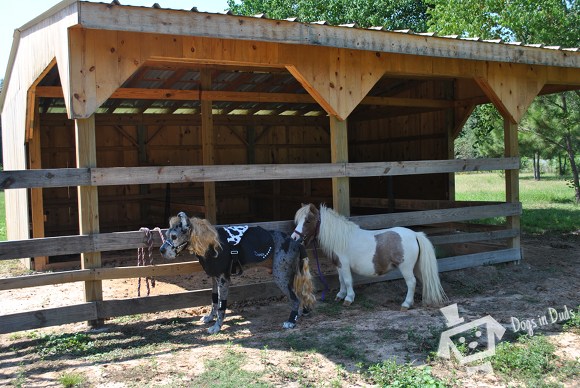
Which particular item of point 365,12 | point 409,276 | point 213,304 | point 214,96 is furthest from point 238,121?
point 365,12

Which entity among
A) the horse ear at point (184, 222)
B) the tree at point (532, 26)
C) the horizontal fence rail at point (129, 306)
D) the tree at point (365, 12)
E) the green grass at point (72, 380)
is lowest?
the green grass at point (72, 380)

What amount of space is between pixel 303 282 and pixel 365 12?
16.5 m

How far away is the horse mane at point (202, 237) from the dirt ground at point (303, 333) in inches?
32.7

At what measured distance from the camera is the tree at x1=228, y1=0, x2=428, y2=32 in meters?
20.0

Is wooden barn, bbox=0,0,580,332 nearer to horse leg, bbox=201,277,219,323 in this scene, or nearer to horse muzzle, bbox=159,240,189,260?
horse muzzle, bbox=159,240,189,260

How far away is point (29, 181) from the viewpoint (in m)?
5.02

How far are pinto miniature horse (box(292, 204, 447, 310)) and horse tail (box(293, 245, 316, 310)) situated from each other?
446 mm

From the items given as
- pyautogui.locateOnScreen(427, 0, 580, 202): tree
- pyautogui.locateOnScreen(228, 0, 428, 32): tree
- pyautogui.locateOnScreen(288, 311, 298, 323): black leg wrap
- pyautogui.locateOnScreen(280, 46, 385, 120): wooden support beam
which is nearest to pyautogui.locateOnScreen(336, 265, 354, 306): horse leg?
pyautogui.locateOnScreen(288, 311, 298, 323): black leg wrap

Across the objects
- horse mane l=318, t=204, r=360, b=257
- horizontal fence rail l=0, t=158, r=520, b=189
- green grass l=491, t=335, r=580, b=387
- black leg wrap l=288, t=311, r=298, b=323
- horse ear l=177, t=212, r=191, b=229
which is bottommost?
green grass l=491, t=335, r=580, b=387

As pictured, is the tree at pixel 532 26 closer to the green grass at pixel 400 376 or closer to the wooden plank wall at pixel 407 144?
the wooden plank wall at pixel 407 144

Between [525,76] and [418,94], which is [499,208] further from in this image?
[418,94]

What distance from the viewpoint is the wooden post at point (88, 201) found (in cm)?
526

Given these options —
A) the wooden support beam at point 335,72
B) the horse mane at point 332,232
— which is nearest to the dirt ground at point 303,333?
the horse mane at point 332,232

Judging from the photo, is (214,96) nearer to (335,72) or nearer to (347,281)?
(335,72)
